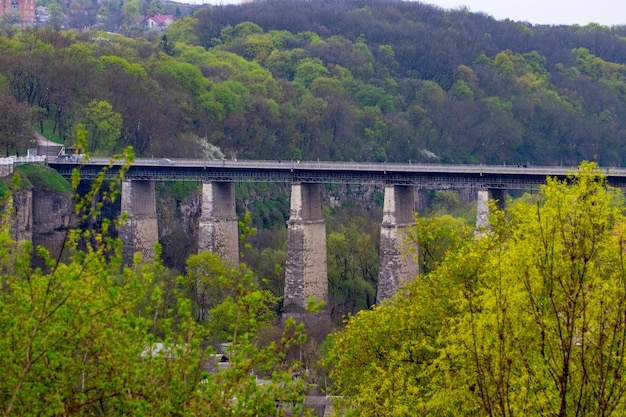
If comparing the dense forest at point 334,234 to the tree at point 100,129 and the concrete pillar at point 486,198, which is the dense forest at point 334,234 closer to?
the tree at point 100,129

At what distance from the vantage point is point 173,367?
17078mm

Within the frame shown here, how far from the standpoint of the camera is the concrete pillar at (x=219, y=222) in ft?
223

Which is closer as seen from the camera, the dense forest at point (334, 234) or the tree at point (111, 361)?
the tree at point (111, 361)

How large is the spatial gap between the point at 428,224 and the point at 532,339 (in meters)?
6.26

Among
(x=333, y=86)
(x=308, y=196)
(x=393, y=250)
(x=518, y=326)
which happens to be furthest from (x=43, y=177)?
(x=333, y=86)

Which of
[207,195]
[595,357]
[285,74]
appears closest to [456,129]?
[285,74]

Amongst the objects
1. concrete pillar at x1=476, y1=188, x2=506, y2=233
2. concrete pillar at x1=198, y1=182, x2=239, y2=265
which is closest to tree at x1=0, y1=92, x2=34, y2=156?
concrete pillar at x1=198, y1=182, x2=239, y2=265

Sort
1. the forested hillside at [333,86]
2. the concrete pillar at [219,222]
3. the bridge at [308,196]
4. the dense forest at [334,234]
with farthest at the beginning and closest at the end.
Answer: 1. the forested hillside at [333,86]
2. the concrete pillar at [219,222]
3. the bridge at [308,196]
4. the dense forest at [334,234]

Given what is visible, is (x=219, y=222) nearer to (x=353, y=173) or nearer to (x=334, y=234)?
(x=353, y=173)

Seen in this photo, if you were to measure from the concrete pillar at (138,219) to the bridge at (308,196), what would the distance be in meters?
0.05

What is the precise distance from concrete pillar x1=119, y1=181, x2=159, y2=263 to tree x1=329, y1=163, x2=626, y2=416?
38868mm

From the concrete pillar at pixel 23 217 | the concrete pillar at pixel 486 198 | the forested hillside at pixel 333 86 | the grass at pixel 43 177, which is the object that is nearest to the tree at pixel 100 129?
the forested hillside at pixel 333 86

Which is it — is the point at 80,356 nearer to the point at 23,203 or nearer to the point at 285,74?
the point at 23,203

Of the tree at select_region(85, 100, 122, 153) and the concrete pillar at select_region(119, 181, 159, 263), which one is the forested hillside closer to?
the tree at select_region(85, 100, 122, 153)
